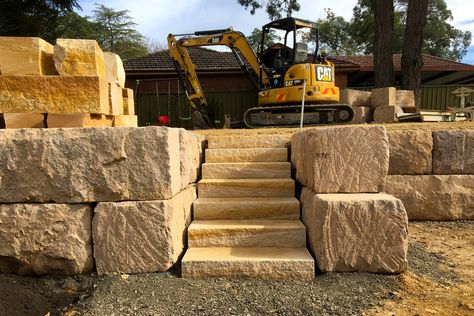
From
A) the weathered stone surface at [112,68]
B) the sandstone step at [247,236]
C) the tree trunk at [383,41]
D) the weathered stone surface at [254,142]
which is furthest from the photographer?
the tree trunk at [383,41]

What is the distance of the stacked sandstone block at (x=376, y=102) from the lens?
958cm

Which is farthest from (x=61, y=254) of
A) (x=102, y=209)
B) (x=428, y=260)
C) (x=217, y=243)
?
(x=428, y=260)

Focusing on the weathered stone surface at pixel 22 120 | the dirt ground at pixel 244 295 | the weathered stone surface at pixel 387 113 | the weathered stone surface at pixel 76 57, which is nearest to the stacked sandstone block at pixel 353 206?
the dirt ground at pixel 244 295

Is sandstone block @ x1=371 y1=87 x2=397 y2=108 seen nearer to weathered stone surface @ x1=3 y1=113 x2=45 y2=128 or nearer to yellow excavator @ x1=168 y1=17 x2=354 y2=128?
yellow excavator @ x1=168 y1=17 x2=354 y2=128

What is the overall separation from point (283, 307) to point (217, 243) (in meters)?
0.97

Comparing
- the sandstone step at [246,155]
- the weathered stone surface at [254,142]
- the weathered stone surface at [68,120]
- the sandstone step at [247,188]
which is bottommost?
the sandstone step at [247,188]

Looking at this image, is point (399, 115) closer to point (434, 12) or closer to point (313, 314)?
point (313, 314)

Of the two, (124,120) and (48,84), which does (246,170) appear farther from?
(48,84)

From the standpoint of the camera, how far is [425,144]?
13.5 ft

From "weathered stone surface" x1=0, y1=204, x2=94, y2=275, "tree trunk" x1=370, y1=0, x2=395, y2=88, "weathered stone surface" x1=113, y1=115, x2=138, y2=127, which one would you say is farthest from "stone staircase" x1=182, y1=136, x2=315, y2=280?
"tree trunk" x1=370, y1=0, x2=395, y2=88

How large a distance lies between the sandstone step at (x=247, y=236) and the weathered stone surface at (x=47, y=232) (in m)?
0.90

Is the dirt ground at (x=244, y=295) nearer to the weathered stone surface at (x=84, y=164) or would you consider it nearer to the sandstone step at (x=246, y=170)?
the weathered stone surface at (x=84, y=164)

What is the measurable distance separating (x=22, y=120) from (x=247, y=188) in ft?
7.17

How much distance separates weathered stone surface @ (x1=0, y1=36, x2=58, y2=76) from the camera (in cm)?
281
